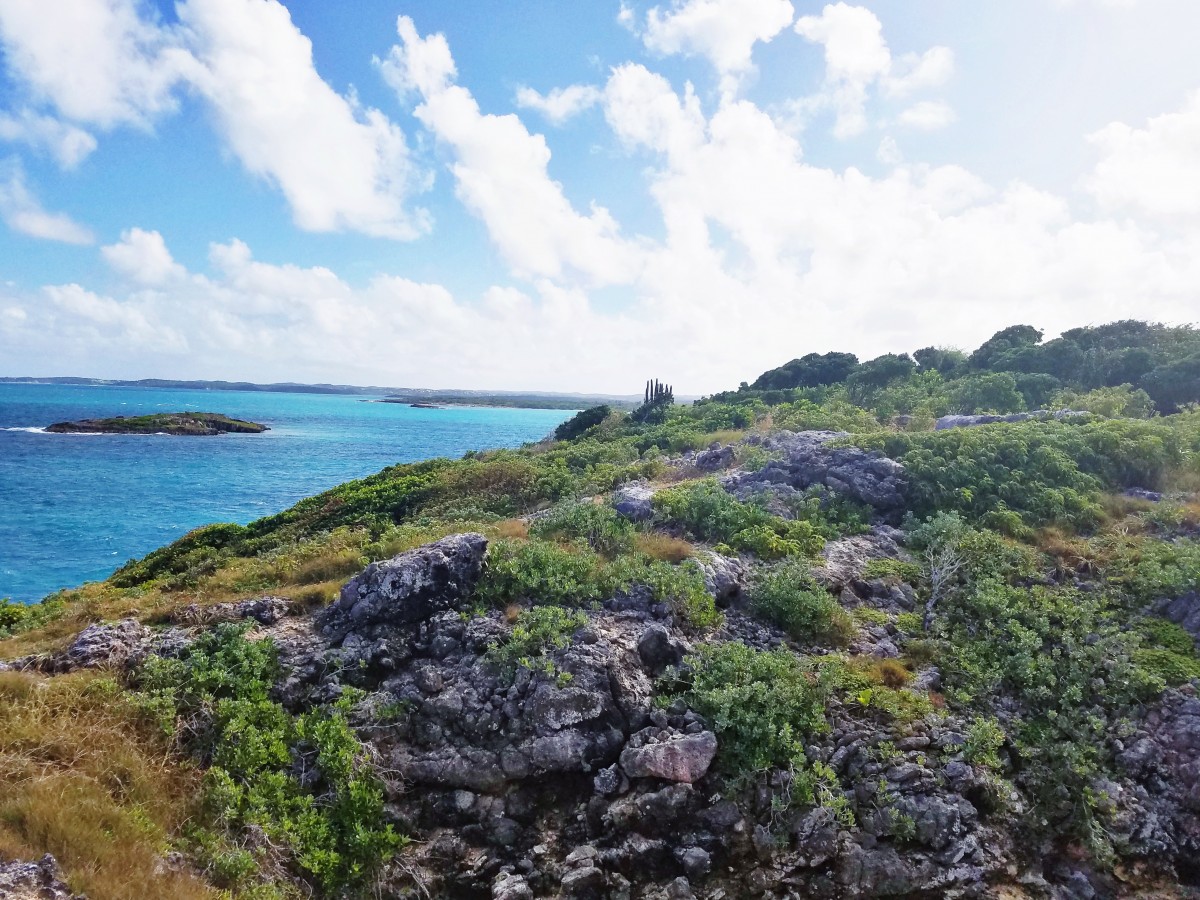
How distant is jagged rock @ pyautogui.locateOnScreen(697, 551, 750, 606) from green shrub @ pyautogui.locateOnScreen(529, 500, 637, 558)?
1.53 meters

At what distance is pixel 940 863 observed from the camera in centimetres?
654

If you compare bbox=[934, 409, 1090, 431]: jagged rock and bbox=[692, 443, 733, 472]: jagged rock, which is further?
bbox=[934, 409, 1090, 431]: jagged rock

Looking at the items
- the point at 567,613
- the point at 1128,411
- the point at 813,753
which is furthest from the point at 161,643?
the point at 1128,411

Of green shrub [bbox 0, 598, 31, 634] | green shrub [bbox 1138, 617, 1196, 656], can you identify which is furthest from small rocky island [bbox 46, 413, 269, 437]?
green shrub [bbox 1138, 617, 1196, 656]

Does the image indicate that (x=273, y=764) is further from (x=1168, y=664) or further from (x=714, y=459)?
(x=714, y=459)

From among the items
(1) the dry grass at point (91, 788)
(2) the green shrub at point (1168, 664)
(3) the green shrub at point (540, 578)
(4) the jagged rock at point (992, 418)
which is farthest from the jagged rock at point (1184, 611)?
(1) the dry grass at point (91, 788)

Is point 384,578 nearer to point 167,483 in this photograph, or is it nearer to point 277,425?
point 167,483

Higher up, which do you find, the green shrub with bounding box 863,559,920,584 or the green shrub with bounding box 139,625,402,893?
the green shrub with bounding box 863,559,920,584

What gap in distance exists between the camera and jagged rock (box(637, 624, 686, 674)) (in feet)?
28.5

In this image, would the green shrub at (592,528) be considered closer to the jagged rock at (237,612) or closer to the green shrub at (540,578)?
the green shrub at (540,578)

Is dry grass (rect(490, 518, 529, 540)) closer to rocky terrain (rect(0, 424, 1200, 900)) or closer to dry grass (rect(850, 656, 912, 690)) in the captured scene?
rocky terrain (rect(0, 424, 1200, 900))

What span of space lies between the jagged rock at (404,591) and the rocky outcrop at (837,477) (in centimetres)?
733

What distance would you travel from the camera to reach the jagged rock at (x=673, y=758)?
23.6ft

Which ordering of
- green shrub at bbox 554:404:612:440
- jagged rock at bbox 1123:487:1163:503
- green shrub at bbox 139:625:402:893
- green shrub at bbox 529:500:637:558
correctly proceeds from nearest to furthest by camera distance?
1. green shrub at bbox 139:625:402:893
2. green shrub at bbox 529:500:637:558
3. jagged rock at bbox 1123:487:1163:503
4. green shrub at bbox 554:404:612:440
